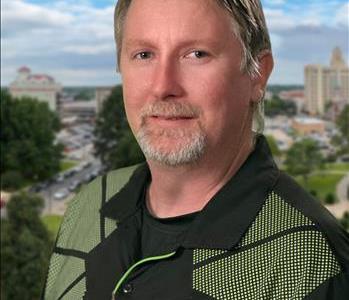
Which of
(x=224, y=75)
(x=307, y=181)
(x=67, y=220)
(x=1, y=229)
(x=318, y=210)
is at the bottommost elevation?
(x=307, y=181)

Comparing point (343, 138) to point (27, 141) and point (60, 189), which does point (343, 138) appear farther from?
point (27, 141)

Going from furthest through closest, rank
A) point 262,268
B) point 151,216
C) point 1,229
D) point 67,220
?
1. point 1,229
2. point 67,220
3. point 151,216
4. point 262,268

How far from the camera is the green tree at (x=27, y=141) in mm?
10992

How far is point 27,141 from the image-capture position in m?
11.1

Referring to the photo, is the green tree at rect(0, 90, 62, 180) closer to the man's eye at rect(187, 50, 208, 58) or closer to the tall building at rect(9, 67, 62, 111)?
the tall building at rect(9, 67, 62, 111)

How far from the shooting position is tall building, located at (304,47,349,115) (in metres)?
15.6

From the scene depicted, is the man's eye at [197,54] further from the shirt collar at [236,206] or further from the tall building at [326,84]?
the tall building at [326,84]

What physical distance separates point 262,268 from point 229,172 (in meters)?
0.12

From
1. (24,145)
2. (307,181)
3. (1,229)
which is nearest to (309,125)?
(307,181)

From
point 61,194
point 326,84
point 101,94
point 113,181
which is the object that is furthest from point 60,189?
point 113,181

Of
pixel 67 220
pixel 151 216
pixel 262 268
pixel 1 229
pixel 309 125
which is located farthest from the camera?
pixel 309 125

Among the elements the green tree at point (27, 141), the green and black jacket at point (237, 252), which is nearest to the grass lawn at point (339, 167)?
the green tree at point (27, 141)

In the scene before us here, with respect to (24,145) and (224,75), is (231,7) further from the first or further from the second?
(24,145)

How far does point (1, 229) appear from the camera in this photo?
537 centimetres
